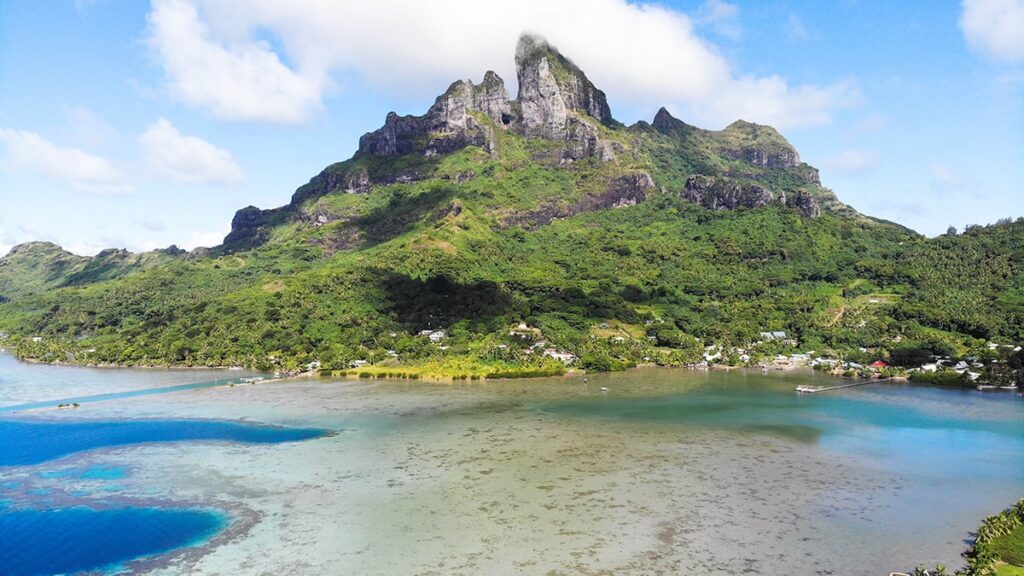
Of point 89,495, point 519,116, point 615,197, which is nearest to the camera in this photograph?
point 89,495

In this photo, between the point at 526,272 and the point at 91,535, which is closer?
the point at 91,535

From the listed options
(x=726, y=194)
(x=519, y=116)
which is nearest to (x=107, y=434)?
(x=726, y=194)

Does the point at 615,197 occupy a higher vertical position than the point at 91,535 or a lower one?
higher

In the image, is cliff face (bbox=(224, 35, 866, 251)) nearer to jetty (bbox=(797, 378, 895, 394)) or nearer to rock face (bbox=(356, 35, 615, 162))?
rock face (bbox=(356, 35, 615, 162))

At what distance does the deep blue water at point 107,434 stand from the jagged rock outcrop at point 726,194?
133 m

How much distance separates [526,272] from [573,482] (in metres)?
87.0

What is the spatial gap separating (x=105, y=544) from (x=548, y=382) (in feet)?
163

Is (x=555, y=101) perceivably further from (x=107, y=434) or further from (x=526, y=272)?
(x=107, y=434)

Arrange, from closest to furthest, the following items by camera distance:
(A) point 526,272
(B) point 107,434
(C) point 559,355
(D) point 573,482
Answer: (D) point 573,482, (B) point 107,434, (C) point 559,355, (A) point 526,272

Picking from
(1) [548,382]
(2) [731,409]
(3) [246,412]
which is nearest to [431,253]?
(1) [548,382]

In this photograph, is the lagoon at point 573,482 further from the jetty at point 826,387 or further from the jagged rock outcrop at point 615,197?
the jagged rock outcrop at point 615,197

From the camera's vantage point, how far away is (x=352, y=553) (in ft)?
85.0

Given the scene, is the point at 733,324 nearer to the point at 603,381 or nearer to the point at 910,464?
the point at 603,381

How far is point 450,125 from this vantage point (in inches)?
7205
